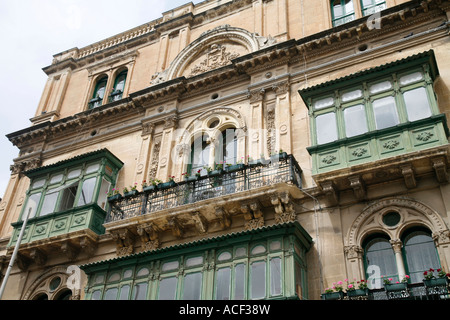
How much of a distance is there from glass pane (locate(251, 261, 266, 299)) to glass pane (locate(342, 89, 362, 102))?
6.08 meters

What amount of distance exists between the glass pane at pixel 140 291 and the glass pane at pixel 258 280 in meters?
3.38

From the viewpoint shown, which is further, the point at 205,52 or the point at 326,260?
the point at 205,52

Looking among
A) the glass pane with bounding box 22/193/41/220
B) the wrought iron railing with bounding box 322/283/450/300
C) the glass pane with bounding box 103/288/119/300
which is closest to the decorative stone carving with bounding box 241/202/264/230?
the glass pane with bounding box 103/288/119/300

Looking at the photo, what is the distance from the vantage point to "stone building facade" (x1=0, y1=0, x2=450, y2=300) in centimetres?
1379

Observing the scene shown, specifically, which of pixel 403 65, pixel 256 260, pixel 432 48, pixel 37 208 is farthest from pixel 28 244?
pixel 432 48

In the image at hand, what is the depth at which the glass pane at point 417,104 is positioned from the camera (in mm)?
14553

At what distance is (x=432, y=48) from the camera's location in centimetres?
1709

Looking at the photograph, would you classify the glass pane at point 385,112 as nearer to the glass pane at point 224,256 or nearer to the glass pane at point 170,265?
the glass pane at point 224,256

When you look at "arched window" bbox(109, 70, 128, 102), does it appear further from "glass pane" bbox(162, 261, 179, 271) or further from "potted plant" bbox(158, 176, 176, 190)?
"glass pane" bbox(162, 261, 179, 271)

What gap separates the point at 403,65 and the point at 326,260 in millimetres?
6434

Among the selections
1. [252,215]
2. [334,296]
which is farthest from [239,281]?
[252,215]

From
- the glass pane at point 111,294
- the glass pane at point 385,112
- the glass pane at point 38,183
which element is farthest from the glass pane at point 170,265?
the glass pane at point 38,183

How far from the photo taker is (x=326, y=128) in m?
15.9
